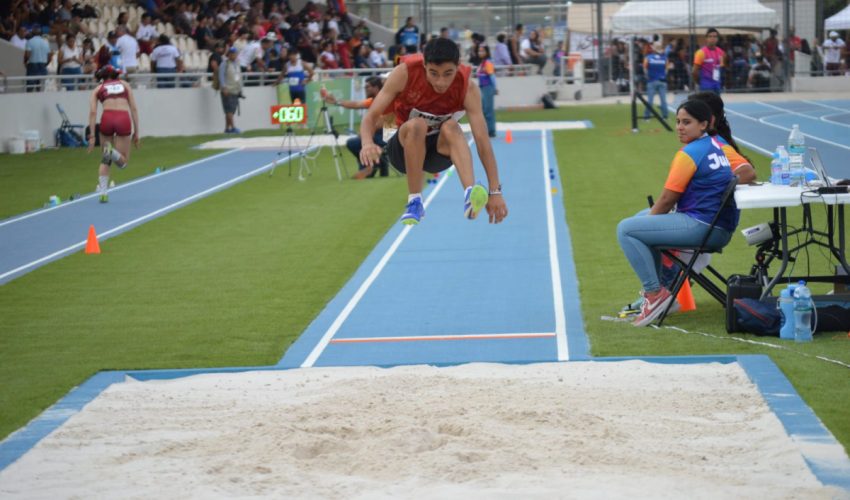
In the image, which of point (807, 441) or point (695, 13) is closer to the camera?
point (807, 441)

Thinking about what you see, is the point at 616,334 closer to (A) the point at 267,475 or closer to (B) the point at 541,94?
(A) the point at 267,475

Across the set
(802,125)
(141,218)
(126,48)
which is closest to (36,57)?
(126,48)

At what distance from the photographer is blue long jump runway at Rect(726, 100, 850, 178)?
20.6 meters

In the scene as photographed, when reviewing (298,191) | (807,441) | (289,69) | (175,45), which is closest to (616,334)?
(807,441)

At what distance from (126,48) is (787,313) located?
23.4 m

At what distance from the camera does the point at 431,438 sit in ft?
19.8

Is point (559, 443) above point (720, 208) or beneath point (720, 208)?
beneath

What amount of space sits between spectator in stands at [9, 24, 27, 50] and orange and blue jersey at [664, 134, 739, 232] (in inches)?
873

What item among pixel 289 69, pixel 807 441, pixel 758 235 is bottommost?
pixel 807 441

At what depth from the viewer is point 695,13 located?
3562cm

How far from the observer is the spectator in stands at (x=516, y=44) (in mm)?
39156

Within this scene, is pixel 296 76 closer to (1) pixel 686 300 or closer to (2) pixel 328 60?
(2) pixel 328 60

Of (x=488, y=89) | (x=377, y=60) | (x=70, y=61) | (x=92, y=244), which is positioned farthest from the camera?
(x=377, y=60)

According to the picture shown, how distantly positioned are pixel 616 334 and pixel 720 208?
1150 millimetres
